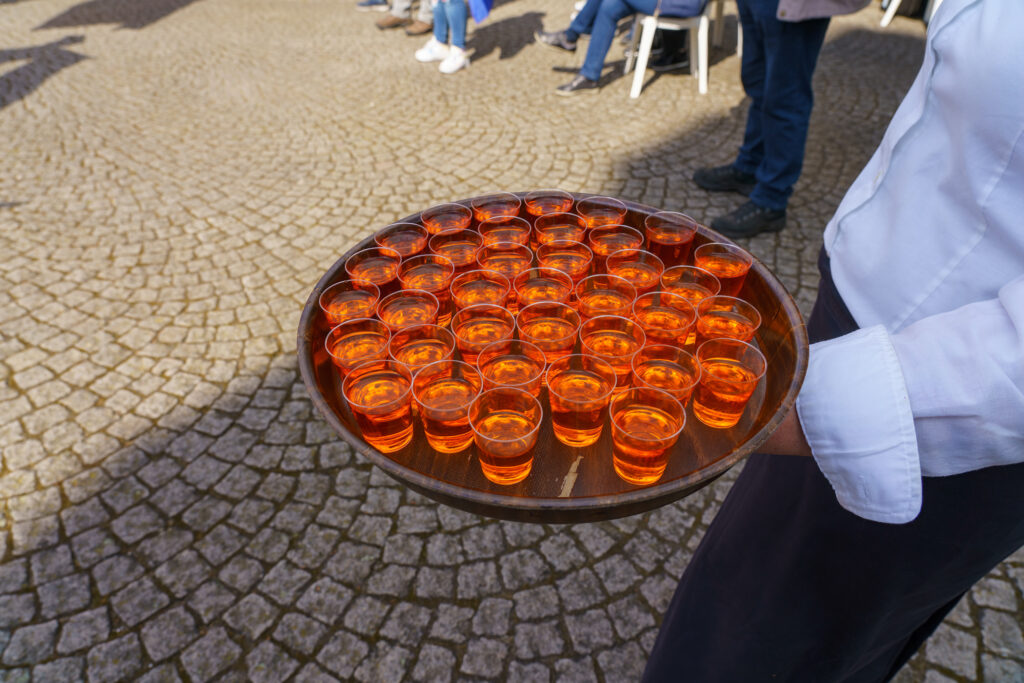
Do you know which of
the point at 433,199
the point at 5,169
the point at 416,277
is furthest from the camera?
the point at 5,169

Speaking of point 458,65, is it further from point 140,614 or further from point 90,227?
point 140,614

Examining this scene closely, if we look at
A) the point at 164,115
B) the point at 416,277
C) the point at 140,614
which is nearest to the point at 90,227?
the point at 164,115

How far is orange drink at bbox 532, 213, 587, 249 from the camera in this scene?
190 centimetres

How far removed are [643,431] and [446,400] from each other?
19.1 inches

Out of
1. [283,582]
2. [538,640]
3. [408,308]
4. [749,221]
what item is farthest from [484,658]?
[749,221]

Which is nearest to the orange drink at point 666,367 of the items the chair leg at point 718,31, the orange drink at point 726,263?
the orange drink at point 726,263

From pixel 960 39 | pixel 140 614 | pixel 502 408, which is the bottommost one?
pixel 140 614

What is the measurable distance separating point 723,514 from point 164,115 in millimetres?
7318

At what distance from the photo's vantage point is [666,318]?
162 cm

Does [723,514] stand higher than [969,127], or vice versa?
[969,127]

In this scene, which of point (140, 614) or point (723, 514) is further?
point (140, 614)

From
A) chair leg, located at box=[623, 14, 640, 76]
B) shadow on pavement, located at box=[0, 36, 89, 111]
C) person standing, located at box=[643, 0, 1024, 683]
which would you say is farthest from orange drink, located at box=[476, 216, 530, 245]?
shadow on pavement, located at box=[0, 36, 89, 111]

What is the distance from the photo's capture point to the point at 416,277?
5.81 ft

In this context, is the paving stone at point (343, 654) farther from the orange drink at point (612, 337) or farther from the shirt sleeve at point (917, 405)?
the shirt sleeve at point (917, 405)
